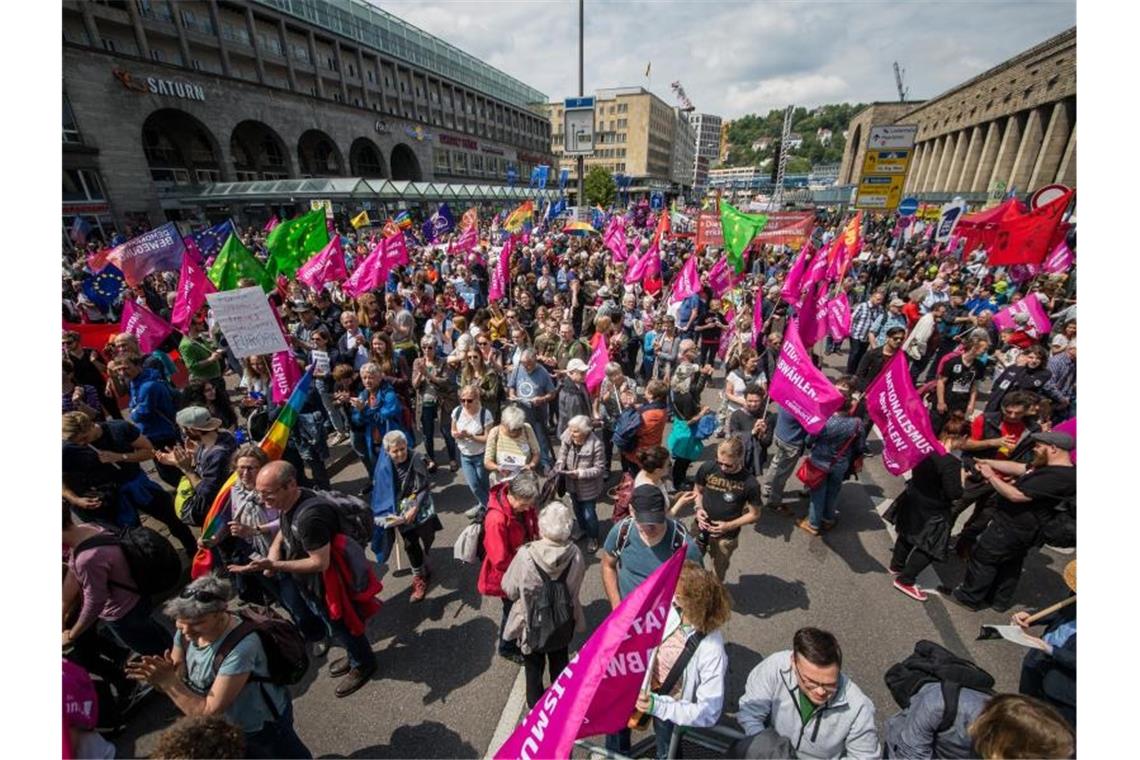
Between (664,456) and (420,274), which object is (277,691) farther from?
(420,274)

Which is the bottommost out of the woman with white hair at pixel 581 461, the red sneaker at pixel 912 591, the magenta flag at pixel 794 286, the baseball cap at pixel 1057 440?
the red sneaker at pixel 912 591

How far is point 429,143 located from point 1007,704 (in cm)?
6763

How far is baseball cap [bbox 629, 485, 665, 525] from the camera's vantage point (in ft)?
10.5

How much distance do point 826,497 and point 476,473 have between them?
12.5 feet

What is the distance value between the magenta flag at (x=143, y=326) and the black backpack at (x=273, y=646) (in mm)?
6180

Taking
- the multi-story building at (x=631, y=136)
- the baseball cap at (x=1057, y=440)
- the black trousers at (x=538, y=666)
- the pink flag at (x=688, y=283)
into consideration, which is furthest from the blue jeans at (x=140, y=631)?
the multi-story building at (x=631, y=136)

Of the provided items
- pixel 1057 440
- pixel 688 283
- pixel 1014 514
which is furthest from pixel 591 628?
pixel 688 283

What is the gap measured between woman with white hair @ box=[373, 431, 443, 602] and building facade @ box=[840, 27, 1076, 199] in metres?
40.7

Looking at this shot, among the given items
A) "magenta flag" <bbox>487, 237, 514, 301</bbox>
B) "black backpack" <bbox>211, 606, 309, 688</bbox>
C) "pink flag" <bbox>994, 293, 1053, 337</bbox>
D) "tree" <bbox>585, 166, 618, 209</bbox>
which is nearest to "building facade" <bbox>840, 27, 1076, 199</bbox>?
"pink flag" <bbox>994, 293, 1053, 337</bbox>

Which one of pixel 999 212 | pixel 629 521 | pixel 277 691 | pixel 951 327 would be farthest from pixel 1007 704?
pixel 999 212

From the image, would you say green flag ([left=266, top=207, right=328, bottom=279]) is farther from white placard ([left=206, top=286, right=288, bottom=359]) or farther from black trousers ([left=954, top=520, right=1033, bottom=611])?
black trousers ([left=954, top=520, right=1033, bottom=611])

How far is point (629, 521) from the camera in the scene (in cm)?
349

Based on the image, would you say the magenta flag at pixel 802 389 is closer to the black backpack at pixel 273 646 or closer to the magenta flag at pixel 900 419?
the magenta flag at pixel 900 419

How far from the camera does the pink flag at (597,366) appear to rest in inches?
248
